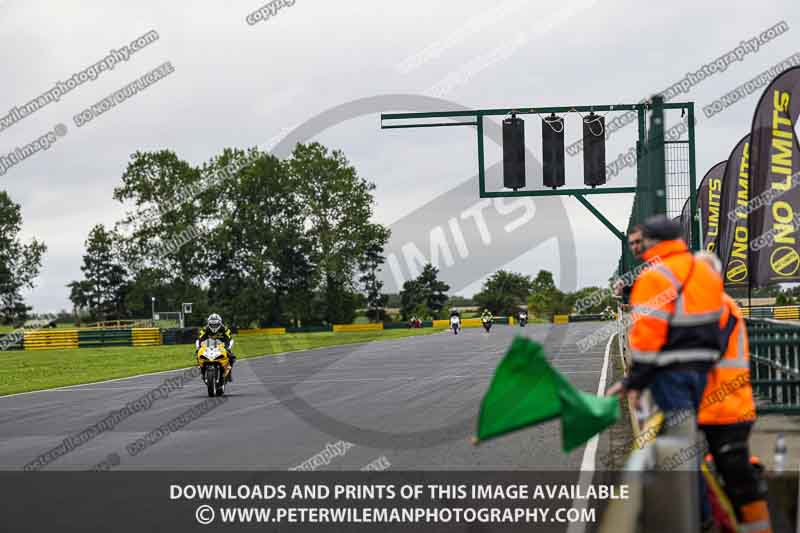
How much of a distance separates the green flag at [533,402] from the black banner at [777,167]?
10188 mm

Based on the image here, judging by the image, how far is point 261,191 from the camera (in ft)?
262

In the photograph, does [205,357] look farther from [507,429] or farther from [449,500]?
[507,429]

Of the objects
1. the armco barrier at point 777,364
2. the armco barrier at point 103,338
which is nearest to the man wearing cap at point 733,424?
the armco barrier at point 777,364

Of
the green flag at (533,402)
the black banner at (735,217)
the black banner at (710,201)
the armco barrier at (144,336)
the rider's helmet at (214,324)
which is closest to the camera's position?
the green flag at (533,402)

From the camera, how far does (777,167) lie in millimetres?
13367

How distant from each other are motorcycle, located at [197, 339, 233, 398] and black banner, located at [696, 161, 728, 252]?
511 inches

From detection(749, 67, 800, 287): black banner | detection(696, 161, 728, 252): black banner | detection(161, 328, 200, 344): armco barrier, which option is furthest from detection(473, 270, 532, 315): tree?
detection(749, 67, 800, 287): black banner

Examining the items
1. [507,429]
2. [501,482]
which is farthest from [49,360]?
[507,429]

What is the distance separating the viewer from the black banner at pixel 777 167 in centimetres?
1342

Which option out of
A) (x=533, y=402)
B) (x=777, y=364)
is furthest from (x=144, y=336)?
(x=533, y=402)

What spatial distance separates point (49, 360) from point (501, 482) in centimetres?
3447

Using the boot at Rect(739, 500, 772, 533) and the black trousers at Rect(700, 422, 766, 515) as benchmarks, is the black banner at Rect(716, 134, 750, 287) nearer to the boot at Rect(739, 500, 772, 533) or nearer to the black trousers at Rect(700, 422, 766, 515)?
the black trousers at Rect(700, 422, 766, 515)

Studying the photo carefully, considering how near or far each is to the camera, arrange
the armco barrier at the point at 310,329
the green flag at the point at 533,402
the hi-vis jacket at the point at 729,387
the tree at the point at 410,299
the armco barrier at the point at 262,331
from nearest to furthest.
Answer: the green flag at the point at 533,402, the hi-vis jacket at the point at 729,387, the armco barrier at the point at 262,331, the armco barrier at the point at 310,329, the tree at the point at 410,299

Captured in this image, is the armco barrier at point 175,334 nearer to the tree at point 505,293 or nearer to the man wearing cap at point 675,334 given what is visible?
the man wearing cap at point 675,334
